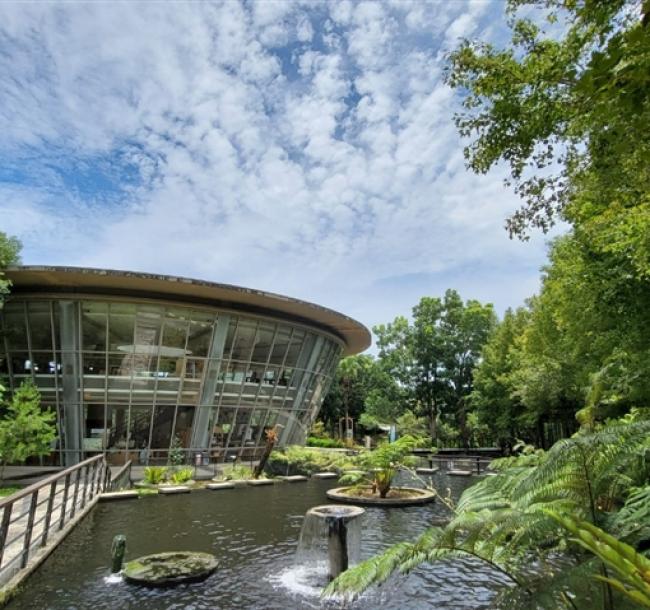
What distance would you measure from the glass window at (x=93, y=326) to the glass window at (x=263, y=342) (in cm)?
756

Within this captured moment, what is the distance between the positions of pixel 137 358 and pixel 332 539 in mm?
18258

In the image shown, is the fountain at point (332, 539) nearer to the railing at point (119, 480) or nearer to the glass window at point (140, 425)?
the railing at point (119, 480)

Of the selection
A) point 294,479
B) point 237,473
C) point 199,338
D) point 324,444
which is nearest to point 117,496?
point 237,473

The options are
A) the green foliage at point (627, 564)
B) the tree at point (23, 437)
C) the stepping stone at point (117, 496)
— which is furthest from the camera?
the tree at point (23, 437)

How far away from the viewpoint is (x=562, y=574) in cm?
338

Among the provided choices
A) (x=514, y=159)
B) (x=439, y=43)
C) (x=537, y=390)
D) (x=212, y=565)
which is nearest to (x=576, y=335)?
(x=537, y=390)

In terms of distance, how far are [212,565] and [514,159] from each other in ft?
26.4

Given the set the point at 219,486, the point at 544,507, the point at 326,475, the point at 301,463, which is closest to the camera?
the point at 544,507

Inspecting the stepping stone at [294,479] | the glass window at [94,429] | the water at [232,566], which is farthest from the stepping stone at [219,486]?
the glass window at [94,429]

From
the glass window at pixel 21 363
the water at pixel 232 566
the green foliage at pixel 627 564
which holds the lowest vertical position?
the water at pixel 232 566

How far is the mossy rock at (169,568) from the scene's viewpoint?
7.16m

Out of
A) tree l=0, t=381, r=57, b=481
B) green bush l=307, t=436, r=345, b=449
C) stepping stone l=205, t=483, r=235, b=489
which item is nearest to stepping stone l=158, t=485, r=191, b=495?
stepping stone l=205, t=483, r=235, b=489

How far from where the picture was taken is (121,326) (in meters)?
23.0

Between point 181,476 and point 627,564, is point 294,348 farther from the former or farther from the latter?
point 627,564
